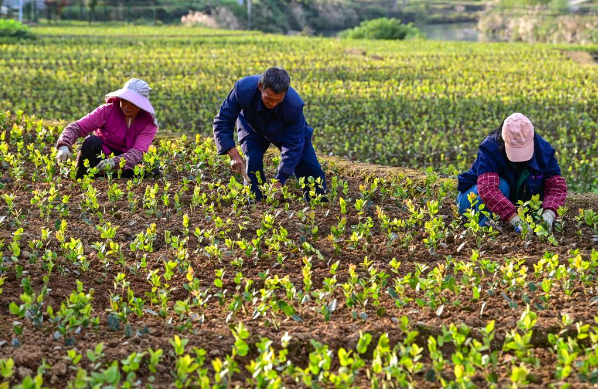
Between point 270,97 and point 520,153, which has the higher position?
point 270,97

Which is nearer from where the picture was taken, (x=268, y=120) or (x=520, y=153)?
(x=520, y=153)

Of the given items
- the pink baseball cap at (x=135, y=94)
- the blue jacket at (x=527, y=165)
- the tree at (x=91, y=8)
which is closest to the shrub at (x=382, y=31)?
the tree at (x=91, y=8)

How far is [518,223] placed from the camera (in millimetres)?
5043

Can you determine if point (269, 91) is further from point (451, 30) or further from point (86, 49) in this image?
point (451, 30)

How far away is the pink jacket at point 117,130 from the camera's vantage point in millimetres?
6391

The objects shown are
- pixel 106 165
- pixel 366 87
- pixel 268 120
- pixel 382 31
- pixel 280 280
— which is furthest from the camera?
pixel 382 31

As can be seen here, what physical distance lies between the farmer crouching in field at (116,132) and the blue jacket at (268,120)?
2.50ft

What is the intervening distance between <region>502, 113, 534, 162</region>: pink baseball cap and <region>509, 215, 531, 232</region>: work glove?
0.36m

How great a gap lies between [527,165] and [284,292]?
1.87 metres

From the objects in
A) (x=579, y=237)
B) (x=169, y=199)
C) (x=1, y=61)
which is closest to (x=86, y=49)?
(x=1, y=61)

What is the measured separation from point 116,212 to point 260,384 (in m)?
2.77

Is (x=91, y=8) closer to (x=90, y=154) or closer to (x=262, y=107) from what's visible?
(x=90, y=154)

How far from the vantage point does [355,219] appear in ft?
18.2

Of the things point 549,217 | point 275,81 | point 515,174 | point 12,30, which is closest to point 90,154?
point 275,81
